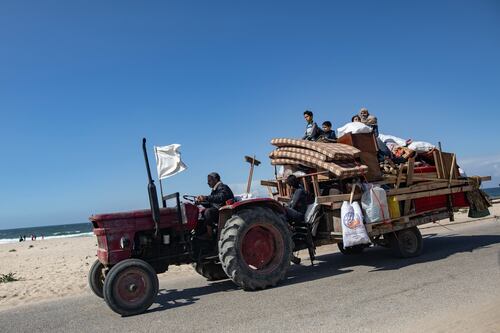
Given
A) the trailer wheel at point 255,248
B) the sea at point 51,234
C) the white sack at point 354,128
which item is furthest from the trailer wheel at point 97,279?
the sea at point 51,234

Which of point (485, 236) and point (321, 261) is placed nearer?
point (321, 261)

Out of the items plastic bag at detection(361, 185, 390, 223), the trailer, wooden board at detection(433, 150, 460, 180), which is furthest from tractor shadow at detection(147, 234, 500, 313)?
wooden board at detection(433, 150, 460, 180)

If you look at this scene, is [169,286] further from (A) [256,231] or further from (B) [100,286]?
(A) [256,231]

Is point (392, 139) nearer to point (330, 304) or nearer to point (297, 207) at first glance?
point (297, 207)

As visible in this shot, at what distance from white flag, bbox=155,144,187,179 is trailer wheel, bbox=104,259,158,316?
62.3 inches

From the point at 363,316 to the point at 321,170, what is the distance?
A: 355cm

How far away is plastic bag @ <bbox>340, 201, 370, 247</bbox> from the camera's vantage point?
287 inches

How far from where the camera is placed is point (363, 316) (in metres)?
4.80

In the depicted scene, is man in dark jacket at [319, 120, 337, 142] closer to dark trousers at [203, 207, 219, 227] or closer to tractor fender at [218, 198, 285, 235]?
tractor fender at [218, 198, 285, 235]

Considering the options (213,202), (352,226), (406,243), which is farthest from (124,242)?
(406,243)

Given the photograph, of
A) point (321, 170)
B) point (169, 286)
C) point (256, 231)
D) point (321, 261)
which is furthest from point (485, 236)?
point (169, 286)

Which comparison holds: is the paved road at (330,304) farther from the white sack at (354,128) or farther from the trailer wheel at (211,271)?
the white sack at (354,128)

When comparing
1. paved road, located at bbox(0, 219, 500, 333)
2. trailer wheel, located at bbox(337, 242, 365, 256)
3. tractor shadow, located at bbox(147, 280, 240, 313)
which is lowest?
paved road, located at bbox(0, 219, 500, 333)

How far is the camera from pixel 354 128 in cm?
833
